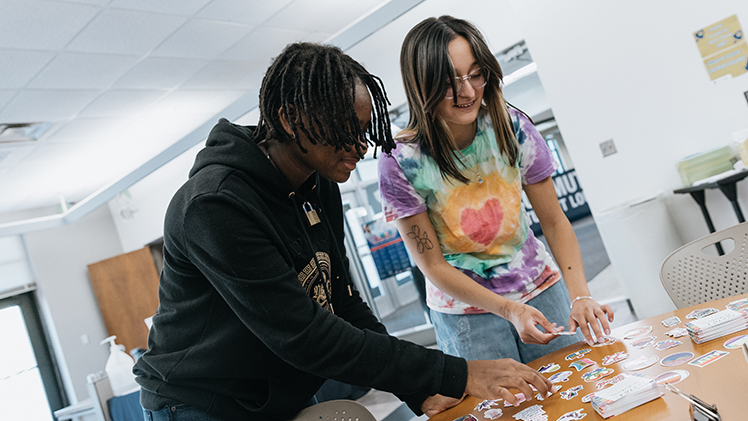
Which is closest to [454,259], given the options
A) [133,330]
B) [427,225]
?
[427,225]

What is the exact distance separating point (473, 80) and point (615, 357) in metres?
0.74

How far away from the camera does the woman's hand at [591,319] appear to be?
4.14 ft

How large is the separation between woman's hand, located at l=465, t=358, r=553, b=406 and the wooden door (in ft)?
23.1

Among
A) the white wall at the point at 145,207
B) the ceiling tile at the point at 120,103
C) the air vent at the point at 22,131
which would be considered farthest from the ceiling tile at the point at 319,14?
the white wall at the point at 145,207

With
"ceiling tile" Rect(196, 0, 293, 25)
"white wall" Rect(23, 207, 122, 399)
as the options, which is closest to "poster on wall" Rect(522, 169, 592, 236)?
"ceiling tile" Rect(196, 0, 293, 25)

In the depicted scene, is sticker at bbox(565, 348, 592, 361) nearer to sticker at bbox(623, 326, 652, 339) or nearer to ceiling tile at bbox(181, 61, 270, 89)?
sticker at bbox(623, 326, 652, 339)

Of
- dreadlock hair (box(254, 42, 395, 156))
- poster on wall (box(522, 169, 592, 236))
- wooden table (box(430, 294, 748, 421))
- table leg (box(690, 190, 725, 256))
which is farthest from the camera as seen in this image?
poster on wall (box(522, 169, 592, 236))

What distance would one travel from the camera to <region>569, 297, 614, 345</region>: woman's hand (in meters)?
1.26

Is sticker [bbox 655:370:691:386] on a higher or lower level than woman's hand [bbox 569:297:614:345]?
lower

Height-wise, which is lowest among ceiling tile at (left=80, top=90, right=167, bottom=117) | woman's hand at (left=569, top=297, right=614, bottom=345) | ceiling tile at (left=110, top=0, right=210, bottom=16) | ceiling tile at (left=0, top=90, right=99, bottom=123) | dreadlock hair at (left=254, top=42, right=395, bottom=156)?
woman's hand at (left=569, top=297, right=614, bottom=345)

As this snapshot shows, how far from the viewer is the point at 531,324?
4.05 feet

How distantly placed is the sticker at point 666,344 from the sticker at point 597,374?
118 millimetres

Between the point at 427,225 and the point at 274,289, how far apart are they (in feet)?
1.99

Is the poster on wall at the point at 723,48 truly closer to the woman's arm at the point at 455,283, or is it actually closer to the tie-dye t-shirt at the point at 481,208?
the tie-dye t-shirt at the point at 481,208
